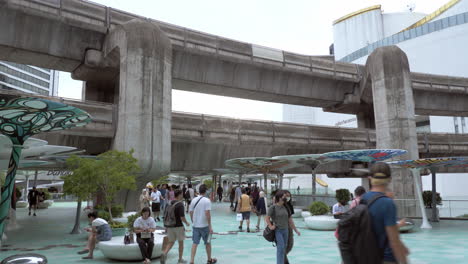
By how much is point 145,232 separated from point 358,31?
78790 mm

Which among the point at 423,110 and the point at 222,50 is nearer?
the point at 222,50

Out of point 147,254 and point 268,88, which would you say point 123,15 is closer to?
point 268,88

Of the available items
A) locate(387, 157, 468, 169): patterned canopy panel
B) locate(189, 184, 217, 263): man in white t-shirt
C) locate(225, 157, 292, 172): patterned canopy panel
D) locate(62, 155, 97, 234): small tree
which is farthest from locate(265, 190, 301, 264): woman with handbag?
locate(225, 157, 292, 172): patterned canopy panel

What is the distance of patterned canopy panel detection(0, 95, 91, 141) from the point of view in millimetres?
7585

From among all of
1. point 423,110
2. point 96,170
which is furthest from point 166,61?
point 423,110

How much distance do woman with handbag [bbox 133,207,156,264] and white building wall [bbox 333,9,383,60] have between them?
7668 cm

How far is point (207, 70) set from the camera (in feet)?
77.4

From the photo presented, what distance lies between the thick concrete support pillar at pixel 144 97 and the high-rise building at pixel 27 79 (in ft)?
299

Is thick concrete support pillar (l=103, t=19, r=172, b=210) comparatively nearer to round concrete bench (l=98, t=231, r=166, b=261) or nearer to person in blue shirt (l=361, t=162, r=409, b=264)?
round concrete bench (l=98, t=231, r=166, b=261)

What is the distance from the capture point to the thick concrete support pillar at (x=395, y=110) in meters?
24.1

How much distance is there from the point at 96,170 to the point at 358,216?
1164 cm

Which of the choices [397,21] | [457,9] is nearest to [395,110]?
[457,9]

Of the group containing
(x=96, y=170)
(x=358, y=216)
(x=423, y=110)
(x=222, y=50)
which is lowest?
(x=358, y=216)

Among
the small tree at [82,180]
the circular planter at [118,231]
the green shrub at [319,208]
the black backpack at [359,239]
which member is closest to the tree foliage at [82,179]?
the small tree at [82,180]
